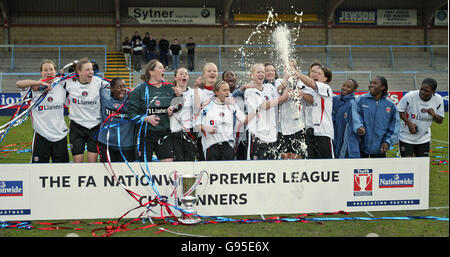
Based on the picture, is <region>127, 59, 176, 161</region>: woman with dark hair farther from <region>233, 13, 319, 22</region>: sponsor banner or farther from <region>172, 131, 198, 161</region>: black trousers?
<region>233, 13, 319, 22</region>: sponsor banner

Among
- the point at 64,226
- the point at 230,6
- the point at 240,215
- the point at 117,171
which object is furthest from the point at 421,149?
the point at 230,6

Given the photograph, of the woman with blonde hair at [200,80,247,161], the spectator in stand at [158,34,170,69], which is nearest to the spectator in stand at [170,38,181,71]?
the spectator in stand at [158,34,170,69]

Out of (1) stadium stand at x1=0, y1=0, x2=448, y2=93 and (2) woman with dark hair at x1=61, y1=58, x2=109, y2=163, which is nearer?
(2) woman with dark hair at x1=61, y1=58, x2=109, y2=163

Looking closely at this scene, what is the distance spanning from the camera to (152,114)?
5656 mm

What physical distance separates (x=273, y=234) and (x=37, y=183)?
2.70 meters

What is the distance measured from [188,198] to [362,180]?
6.92ft

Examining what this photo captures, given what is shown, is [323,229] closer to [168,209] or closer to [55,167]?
[168,209]

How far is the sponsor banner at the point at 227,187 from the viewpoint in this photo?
5.03 metres

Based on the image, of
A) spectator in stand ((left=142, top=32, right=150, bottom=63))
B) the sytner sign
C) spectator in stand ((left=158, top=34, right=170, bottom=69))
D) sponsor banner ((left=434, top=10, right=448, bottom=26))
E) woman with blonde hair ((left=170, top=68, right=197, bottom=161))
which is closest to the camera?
woman with blonde hair ((left=170, top=68, right=197, bottom=161))

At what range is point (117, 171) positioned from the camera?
16.8ft

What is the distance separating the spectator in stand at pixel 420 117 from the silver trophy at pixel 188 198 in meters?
3.62

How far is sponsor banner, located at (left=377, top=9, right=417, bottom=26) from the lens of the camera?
2953 cm

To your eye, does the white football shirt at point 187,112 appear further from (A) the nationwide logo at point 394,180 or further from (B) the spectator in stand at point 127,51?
(B) the spectator in stand at point 127,51

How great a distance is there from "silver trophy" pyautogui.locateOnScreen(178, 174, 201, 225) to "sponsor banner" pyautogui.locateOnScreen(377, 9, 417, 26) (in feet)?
91.0
